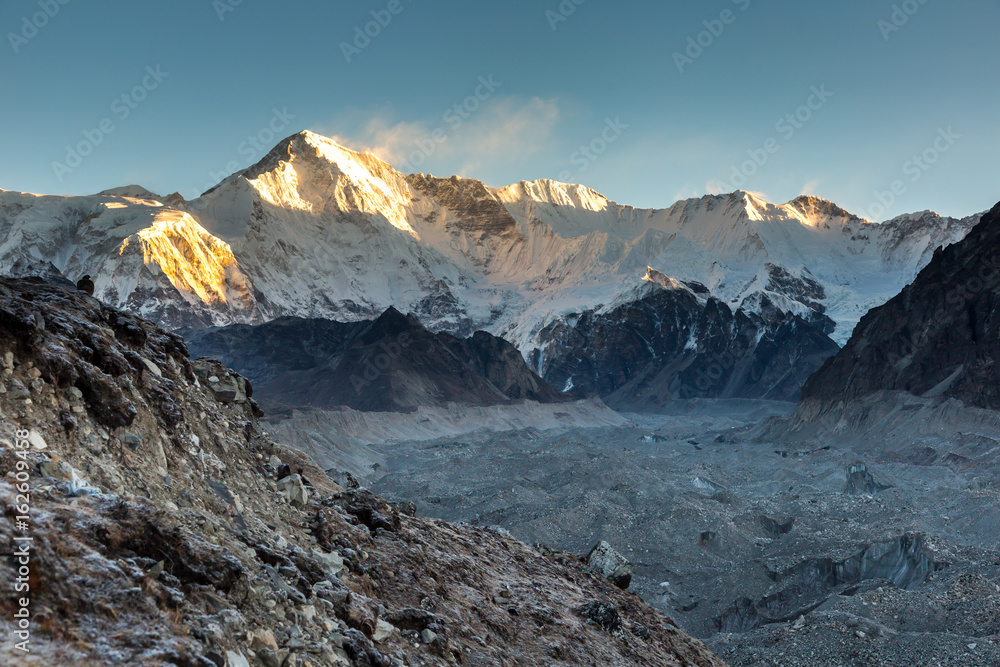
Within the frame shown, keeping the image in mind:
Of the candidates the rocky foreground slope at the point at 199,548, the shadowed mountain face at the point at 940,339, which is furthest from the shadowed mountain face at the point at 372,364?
the rocky foreground slope at the point at 199,548

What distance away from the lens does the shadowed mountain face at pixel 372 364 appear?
400 ft

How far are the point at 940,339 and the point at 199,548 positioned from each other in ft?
316

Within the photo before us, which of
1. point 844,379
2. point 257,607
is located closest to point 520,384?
point 844,379

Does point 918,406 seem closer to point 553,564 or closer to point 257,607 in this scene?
point 553,564

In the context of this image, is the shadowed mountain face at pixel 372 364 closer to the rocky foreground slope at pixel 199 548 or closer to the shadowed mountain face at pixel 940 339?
the shadowed mountain face at pixel 940 339

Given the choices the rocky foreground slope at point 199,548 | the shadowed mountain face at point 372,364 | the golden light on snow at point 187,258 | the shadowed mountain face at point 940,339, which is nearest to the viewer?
the rocky foreground slope at point 199,548

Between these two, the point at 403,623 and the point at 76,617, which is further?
the point at 403,623

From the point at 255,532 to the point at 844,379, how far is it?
101917 mm

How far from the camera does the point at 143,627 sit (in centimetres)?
584

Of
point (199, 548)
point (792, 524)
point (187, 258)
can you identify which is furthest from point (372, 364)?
point (199, 548)

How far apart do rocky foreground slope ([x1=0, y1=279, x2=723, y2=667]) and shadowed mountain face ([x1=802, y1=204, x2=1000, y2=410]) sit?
75.6 m

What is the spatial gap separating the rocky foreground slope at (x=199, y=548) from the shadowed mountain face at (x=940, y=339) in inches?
2978

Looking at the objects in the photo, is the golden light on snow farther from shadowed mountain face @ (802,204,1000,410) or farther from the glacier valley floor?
shadowed mountain face @ (802,204,1000,410)

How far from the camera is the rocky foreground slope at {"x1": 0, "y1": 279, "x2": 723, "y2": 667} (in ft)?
19.4
